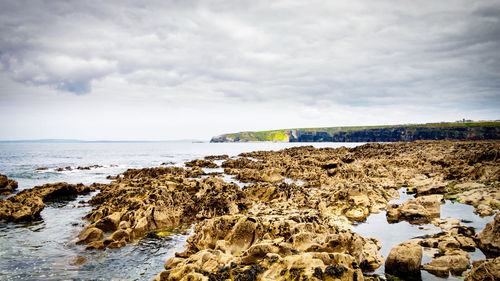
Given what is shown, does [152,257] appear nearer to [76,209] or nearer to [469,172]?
[76,209]

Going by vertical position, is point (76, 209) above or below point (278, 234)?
below

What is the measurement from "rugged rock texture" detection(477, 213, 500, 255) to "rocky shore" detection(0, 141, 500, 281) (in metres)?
0.03

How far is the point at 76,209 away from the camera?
765 inches

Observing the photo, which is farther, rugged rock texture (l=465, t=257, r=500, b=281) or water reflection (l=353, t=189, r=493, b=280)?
water reflection (l=353, t=189, r=493, b=280)

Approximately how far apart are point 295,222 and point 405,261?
4052 millimetres

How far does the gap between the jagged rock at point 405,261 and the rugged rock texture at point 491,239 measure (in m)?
3.25

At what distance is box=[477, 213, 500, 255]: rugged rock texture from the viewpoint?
30.3 ft

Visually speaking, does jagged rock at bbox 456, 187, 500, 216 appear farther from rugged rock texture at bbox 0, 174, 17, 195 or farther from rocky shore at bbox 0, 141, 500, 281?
rugged rock texture at bbox 0, 174, 17, 195

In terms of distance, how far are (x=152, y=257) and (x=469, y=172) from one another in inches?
1092

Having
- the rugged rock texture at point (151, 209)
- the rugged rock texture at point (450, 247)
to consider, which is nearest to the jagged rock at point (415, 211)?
the rugged rock texture at point (450, 247)

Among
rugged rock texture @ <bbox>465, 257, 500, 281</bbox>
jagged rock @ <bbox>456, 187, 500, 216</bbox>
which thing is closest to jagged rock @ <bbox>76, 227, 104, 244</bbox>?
rugged rock texture @ <bbox>465, 257, 500, 281</bbox>

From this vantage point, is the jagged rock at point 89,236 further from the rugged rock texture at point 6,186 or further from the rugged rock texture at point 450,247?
the rugged rock texture at point 6,186

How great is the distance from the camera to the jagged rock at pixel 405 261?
8086 mm

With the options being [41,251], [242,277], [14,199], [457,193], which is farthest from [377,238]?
[14,199]
